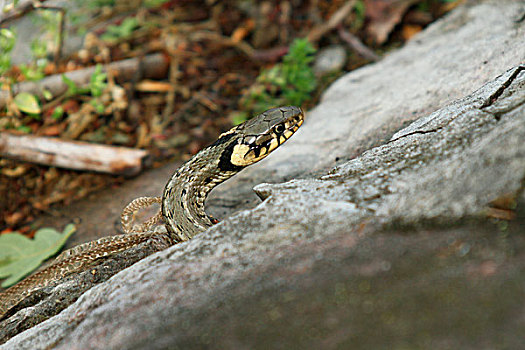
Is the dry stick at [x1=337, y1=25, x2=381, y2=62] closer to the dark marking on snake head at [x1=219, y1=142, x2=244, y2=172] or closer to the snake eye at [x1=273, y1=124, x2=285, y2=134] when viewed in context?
the snake eye at [x1=273, y1=124, x2=285, y2=134]

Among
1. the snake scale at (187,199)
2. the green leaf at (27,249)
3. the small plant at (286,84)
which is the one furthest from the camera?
the small plant at (286,84)

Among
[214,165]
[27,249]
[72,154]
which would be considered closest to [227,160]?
[214,165]

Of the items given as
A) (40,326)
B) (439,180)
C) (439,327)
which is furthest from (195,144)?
(439,327)

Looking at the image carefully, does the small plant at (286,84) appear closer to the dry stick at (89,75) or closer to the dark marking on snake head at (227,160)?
the dry stick at (89,75)

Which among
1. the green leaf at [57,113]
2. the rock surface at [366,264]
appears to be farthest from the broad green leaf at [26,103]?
the rock surface at [366,264]

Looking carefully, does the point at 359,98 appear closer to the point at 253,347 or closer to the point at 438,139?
the point at 438,139

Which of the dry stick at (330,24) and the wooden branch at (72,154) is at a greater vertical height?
the dry stick at (330,24)

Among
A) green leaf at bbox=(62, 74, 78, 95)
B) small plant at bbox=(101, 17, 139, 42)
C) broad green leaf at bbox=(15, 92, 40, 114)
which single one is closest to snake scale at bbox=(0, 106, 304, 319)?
broad green leaf at bbox=(15, 92, 40, 114)
